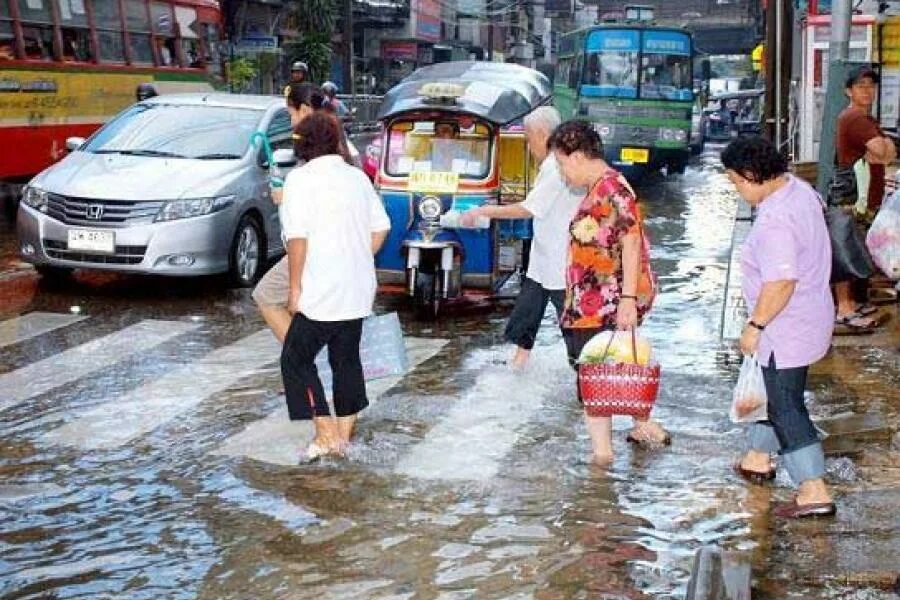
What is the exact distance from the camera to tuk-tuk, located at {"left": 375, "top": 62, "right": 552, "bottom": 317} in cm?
1001

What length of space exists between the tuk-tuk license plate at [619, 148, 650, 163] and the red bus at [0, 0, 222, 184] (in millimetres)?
8201

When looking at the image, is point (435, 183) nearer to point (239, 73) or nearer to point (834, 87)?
point (834, 87)

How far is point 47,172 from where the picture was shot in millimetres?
11367

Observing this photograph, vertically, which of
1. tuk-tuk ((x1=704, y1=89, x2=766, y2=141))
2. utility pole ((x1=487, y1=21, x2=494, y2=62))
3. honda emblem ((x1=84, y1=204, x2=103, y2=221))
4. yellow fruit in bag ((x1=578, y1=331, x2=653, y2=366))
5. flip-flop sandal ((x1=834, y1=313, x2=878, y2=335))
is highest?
utility pole ((x1=487, y1=21, x2=494, y2=62))

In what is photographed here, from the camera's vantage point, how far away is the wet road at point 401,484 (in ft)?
16.0

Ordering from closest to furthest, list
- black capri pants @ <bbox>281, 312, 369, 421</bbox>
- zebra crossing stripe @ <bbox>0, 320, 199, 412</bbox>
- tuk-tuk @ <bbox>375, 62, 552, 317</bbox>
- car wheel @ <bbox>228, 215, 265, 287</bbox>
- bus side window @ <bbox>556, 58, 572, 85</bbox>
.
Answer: black capri pants @ <bbox>281, 312, 369, 421</bbox>, zebra crossing stripe @ <bbox>0, 320, 199, 412</bbox>, tuk-tuk @ <bbox>375, 62, 552, 317</bbox>, car wheel @ <bbox>228, 215, 265, 287</bbox>, bus side window @ <bbox>556, 58, 572, 85</bbox>

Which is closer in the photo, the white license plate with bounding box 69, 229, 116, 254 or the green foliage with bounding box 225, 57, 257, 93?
the white license plate with bounding box 69, 229, 116, 254

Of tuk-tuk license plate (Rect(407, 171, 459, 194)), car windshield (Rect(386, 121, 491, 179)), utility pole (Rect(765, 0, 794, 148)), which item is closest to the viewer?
tuk-tuk license plate (Rect(407, 171, 459, 194))

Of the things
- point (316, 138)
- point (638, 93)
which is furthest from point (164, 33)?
point (316, 138)

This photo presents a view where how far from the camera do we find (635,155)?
77.0 ft

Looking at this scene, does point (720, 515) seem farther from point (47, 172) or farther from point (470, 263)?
point (47, 172)

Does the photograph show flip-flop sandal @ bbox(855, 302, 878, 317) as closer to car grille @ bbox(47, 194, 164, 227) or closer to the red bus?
car grille @ bbox(47, 194, 164, 227)

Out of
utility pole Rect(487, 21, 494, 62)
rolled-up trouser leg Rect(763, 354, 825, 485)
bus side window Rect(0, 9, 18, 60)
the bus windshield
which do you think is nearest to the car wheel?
rolled-up trouser leg Rect(763, 354, 825, 485)

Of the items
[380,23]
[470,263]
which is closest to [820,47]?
[470,263]
